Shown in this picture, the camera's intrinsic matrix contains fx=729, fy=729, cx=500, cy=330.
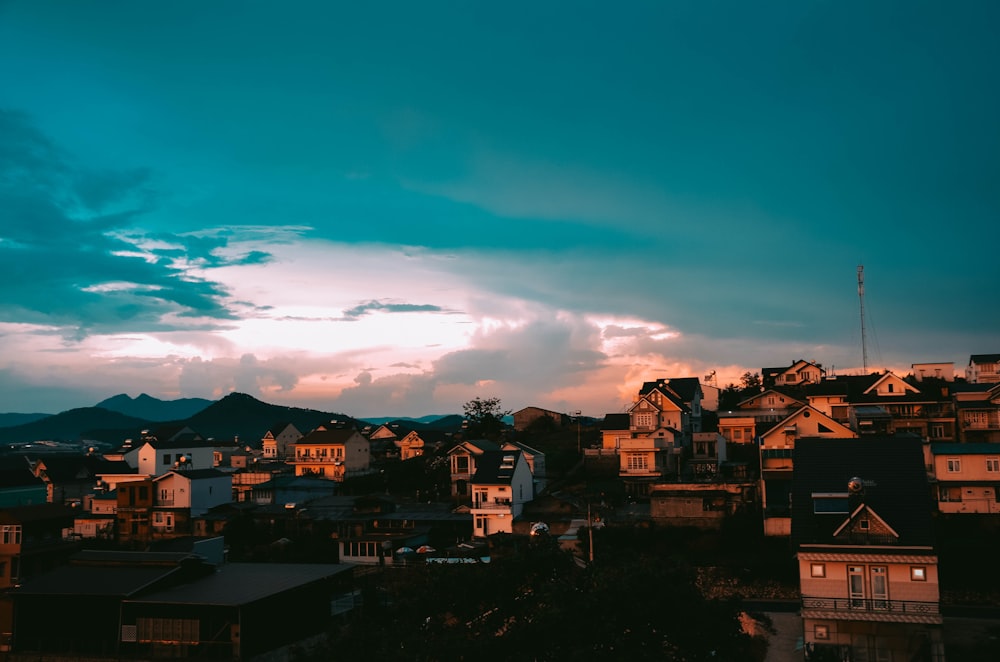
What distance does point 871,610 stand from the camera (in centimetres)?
2503

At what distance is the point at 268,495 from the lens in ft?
188

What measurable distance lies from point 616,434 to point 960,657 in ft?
105

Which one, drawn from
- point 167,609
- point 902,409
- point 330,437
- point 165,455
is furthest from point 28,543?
point 902,409

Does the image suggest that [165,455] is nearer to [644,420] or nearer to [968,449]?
[644,420]

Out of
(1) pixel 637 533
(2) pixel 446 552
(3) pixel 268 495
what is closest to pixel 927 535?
(1) pixel 637 533

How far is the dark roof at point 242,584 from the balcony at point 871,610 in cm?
1773

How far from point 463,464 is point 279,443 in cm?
4544

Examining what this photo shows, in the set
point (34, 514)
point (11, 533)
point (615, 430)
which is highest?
point (615, 430)

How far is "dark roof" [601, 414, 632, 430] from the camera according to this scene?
182ft

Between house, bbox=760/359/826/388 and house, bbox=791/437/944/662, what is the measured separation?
137 ft

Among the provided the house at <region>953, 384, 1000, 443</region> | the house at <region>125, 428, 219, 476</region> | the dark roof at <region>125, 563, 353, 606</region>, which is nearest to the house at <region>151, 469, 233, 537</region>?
the house at <region>125, 428, 219, 476</region>

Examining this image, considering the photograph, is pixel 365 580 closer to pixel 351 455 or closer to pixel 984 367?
pixel 351 455

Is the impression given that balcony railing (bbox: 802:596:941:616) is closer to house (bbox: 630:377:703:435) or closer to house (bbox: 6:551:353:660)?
house (bbox: 6:551:353:660)

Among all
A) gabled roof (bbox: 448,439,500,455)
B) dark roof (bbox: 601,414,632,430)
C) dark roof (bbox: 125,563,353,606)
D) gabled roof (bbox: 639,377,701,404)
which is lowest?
dark roof (bbox: 125,563,353,606)
